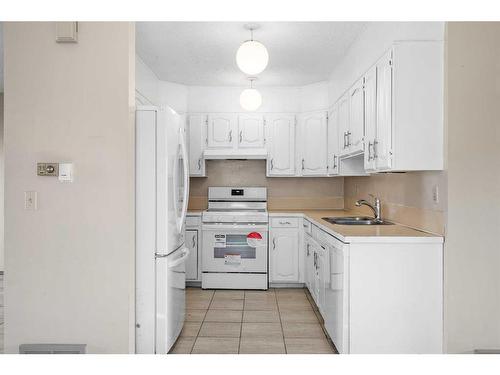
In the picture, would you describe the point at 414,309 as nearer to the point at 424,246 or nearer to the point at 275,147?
the point at 424,246

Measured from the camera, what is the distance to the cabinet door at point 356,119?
3.42 metres

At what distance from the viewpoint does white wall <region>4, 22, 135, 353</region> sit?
2.49m

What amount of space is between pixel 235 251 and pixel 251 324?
4.40ft

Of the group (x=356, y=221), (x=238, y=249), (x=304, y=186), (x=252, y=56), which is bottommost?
(x=238, y=249)

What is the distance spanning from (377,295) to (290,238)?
2.32 meters

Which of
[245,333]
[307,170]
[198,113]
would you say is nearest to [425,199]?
[245,333]

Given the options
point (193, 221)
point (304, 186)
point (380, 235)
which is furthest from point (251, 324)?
point (304, 186)

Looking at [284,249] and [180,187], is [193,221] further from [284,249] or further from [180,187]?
[180,187]

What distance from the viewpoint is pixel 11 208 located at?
2508mm

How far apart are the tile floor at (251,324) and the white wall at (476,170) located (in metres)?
1.08

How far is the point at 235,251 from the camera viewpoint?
16.1 feet

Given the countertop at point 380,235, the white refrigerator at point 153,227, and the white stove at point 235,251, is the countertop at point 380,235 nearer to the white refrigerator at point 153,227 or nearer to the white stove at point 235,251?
the white refrigerator at point 153,227

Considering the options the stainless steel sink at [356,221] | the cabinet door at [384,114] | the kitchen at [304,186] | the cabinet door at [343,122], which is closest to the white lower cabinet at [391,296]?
the kitchen at [304,186]
